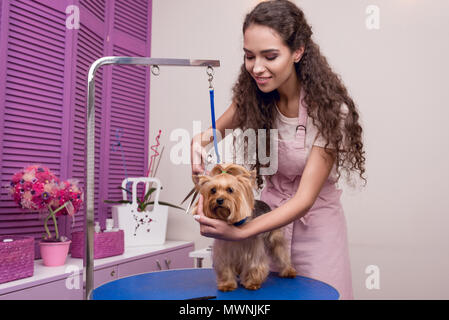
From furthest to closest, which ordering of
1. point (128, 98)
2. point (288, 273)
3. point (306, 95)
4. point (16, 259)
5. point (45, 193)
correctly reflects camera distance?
point (128, 98) < point (45, 193) < point (16, 259) < point (306, 95) < point (288, 273)

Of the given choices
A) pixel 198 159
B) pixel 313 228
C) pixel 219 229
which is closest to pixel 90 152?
pixel 198 159

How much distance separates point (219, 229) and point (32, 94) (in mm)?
1791

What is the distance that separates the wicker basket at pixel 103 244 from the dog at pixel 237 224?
56.6 inches

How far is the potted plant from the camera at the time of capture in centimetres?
214

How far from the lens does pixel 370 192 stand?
2803 millimetres

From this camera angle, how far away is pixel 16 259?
1.90 metres

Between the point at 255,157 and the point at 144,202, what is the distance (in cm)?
161

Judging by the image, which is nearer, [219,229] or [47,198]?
[219,229]

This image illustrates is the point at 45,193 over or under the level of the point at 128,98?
under

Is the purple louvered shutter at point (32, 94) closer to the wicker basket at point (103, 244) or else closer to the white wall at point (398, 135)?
the wicker basket at point (103, 244)

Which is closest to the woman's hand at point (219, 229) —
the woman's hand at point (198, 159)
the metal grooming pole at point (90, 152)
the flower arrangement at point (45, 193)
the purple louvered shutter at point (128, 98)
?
the woman's hand at point (198, 159)

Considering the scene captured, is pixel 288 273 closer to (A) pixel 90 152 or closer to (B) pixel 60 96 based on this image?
(A) pixel 90 152
